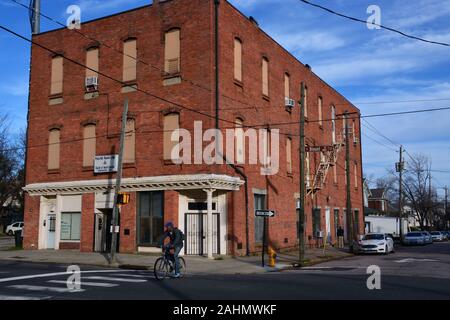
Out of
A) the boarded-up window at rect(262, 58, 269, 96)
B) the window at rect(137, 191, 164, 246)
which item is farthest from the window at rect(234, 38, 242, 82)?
the window at rect(137, 191, 164, 246)

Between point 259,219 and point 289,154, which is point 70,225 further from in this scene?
point 289,154

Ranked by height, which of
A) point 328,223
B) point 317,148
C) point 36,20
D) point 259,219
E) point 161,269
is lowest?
point 161,269

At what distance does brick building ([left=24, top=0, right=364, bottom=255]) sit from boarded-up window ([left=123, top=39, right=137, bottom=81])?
58 millimetres

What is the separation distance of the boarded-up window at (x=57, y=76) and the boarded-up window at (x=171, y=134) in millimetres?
7918

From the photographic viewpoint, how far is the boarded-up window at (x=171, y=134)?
24.8m

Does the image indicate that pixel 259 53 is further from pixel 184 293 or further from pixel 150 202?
pixel 184 293

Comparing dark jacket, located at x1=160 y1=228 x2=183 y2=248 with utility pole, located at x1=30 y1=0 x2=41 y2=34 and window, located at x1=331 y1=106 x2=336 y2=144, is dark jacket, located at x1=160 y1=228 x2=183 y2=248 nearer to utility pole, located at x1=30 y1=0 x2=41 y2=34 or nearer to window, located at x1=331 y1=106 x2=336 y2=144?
utility pole, located at x1=30 y1=0 x2=41 y2=34

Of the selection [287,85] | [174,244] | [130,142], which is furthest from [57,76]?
[174,244]

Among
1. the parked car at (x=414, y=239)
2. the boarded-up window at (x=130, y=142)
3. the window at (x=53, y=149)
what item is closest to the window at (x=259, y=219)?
the boarded-up window at (x=130, y=142)

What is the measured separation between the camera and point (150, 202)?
25359 millimetres

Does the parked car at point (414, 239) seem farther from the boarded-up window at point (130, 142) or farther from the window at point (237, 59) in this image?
the boarded-up window at point (130, 142)

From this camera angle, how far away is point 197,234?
24.8 m

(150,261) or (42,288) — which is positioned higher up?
(42,288)

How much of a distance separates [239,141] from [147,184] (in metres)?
5.22
